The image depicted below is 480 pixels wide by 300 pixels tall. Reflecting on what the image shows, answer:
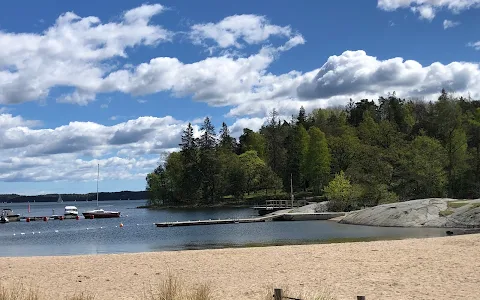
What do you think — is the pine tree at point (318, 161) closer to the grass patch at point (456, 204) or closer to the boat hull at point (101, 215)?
the boat hull at point (101, 215)

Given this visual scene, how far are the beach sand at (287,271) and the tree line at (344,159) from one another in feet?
139

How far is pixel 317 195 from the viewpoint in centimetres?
10425

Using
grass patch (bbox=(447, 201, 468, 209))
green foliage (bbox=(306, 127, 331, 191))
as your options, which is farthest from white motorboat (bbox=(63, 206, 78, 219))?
grass patch (bbox=(447, 201, 468, 209))

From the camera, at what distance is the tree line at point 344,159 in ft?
227

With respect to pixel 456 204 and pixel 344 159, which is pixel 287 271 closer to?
pixel 456 204

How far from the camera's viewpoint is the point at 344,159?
10238 cm

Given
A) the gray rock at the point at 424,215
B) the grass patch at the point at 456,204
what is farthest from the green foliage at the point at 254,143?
the grass patch at the point at 456,204

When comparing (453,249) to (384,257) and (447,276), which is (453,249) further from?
(447,276)

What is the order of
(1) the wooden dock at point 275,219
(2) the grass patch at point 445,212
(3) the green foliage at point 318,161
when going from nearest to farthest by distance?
(2) the grass patch at point 445,212, (1) the wooden dock at point 275,219, (3) the green foliage at point 318,161

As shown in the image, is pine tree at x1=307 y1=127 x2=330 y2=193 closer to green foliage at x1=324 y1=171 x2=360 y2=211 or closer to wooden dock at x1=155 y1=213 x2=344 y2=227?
green foliage at x1=324 y1=171 x2=360 y2=211

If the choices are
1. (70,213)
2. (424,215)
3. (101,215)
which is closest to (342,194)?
(424,215)

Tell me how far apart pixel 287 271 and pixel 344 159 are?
3352 inches

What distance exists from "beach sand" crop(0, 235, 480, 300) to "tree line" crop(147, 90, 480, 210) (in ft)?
139

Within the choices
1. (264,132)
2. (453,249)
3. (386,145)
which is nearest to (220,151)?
(264,132)
